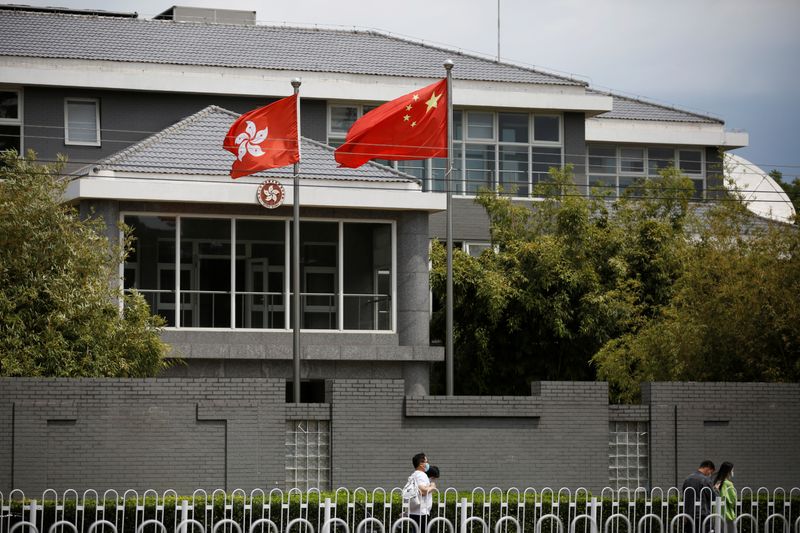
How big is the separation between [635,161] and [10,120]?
713 inches

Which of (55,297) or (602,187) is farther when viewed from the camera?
(602,187)

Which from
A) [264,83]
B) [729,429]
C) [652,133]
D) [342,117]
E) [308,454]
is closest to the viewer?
[308,454]

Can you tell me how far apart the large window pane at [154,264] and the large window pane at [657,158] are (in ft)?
60.0

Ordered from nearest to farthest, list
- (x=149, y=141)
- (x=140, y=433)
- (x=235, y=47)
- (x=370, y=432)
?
1. (x=140, y=433)
2. (x=370, y=432)
3. (x=149, y=141)
4. (x=235, y=47)

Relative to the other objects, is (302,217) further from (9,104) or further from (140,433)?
(9,104)

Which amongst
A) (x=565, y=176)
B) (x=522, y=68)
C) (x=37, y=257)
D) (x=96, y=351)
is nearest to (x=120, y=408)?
(x=96, y=351)

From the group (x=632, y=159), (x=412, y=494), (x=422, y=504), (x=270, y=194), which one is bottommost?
(x=422, y=504)

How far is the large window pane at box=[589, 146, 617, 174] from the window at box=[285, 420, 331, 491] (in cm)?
2070

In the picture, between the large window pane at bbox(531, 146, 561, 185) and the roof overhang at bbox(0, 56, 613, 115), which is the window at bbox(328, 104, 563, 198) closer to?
the large window pane at bbox(531, 146, 561, 185)

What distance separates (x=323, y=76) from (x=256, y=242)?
818cm

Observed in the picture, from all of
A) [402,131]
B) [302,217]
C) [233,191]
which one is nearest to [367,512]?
[402,131]

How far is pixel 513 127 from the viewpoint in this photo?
33.1 m

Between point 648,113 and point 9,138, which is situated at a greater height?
point 648,113

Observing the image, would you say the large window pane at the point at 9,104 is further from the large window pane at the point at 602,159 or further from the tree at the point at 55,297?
the large window pane at the point at 602,159
